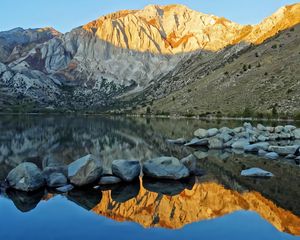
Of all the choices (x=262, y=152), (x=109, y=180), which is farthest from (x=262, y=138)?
(x=109, y=180)

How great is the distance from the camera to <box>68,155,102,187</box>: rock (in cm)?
2802

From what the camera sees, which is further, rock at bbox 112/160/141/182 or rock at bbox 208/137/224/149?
rock at bbox 208/137/224/149

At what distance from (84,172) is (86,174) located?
0.72 feet

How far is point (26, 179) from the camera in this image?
88.4 ft

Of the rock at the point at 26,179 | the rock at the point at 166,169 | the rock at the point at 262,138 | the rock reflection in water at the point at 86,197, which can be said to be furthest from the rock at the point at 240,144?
the rock at the point at 26,179

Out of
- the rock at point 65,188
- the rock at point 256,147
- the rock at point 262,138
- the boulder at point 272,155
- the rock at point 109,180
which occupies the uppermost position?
the rock at point 262,138

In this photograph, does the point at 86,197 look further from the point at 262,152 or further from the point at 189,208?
the point at 262,152

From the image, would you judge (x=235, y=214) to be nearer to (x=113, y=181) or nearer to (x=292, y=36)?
(x=113, y=181)

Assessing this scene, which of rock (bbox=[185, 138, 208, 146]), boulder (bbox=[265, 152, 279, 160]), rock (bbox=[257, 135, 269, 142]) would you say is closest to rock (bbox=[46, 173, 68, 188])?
boulder (bbox=[265, 152, 279, 160])

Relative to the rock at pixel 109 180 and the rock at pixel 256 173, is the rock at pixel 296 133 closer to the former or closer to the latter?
the rock at pixel 256 173

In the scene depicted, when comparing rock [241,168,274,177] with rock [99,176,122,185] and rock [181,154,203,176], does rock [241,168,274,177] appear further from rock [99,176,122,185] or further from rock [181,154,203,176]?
rock [99,176,122,185]

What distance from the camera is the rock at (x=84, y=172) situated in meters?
28.0

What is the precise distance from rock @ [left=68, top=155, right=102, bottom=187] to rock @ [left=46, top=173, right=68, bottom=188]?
584 mm

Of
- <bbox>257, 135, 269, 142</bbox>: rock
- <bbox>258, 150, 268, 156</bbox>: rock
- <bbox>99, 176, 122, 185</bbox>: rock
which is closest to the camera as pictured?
<bbox>99, 176, 122, 185</bbox>: rock
